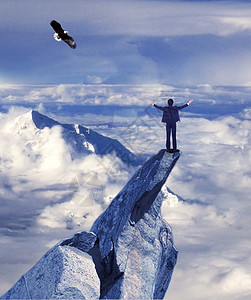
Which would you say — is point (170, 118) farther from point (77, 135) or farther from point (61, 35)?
point (77, 135)

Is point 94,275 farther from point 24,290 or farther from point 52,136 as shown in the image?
point 52,136

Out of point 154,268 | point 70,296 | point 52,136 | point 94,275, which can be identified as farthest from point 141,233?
point 52,136

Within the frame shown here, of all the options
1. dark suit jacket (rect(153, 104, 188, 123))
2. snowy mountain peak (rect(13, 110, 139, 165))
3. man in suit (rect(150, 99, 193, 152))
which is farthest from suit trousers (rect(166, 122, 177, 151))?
snowy mountain peak (rect(13, 110, 139, 165))

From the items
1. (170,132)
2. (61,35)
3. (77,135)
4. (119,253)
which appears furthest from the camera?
(77,135)

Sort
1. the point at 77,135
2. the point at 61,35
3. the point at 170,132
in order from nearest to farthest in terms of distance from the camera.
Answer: the point at 61,35 < the point at 170,132 < the point at 77,135

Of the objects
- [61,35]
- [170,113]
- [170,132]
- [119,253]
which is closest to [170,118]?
[170,113]

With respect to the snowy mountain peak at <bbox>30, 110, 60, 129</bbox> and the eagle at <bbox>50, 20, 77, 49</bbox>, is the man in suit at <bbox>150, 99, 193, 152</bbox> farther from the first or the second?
the snowy mountain peak at <bbox>30, 110, 60, 129</bbox>

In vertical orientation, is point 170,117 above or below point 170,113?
below

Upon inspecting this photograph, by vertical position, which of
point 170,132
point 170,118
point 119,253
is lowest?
point 119,253
